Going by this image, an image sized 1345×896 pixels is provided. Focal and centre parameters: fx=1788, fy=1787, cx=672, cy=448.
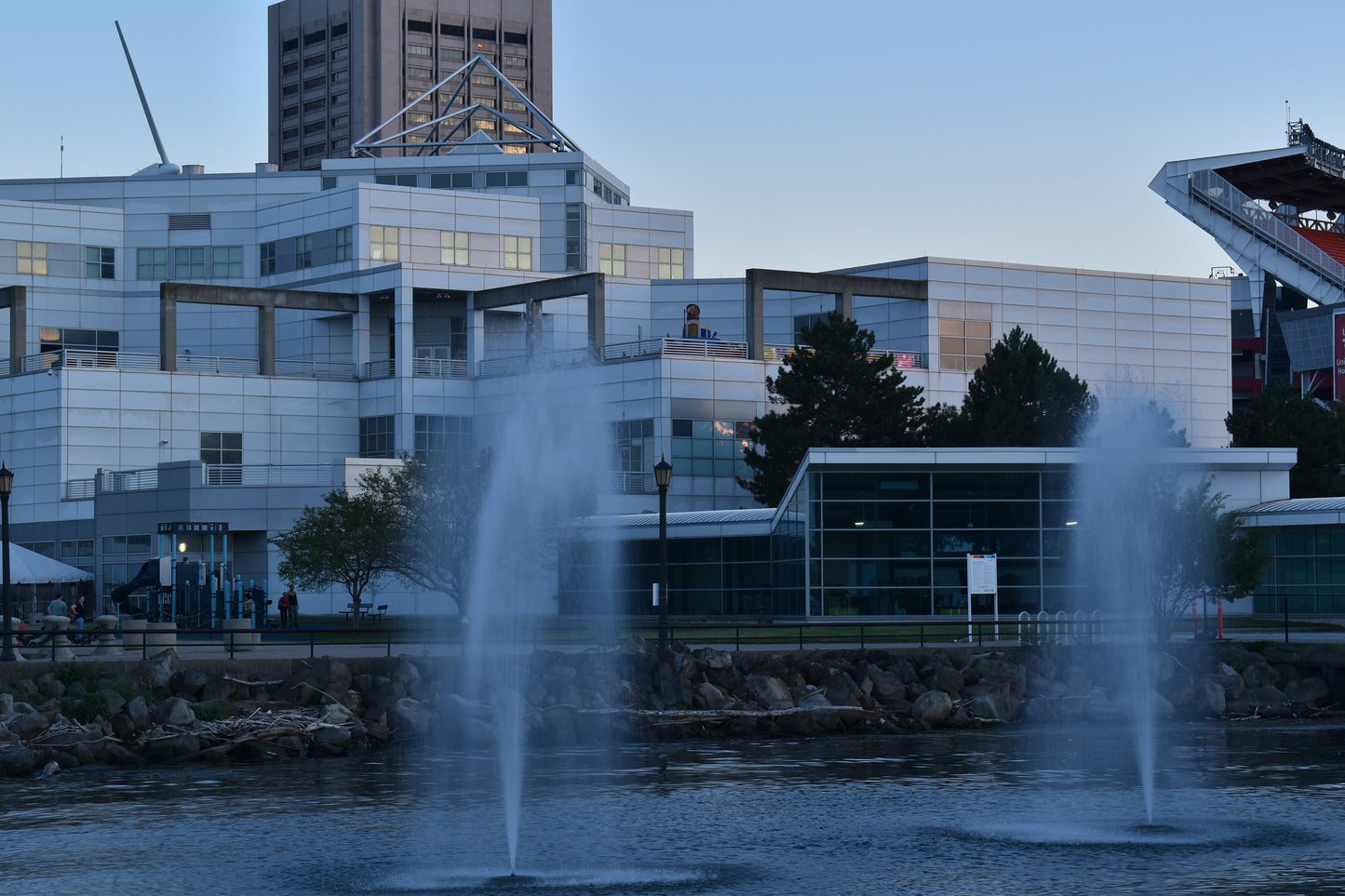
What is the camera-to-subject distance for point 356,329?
300 ft

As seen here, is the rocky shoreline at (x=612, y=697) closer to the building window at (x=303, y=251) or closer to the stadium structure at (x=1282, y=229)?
the building window at (x=303, y=251)

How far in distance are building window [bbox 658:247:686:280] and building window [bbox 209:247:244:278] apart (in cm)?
2447

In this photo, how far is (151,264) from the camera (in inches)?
4045

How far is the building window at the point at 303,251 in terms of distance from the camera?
98562 millimetres

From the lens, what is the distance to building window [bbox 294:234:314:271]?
3880 inches

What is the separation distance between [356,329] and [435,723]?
191 feet

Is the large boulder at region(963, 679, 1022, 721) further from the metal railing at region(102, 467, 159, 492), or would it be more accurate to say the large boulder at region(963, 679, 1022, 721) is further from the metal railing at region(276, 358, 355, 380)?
the metal railing at region(276, 358, 355, 380)

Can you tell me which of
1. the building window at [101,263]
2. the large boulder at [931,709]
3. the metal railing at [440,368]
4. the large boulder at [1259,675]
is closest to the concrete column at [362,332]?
the metal railing at [440,368]

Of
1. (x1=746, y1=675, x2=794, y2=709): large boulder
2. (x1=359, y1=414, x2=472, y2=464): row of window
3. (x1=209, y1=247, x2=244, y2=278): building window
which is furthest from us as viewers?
(x1=209, y1=247, x2=244, y2=278): building window

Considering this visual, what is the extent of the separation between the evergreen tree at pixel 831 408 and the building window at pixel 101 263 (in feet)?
160

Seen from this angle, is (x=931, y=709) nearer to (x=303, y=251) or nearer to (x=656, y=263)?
(x=303, y=251)

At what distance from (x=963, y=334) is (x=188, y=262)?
147 feet

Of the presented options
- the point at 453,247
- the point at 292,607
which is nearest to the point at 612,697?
the point at 292,607

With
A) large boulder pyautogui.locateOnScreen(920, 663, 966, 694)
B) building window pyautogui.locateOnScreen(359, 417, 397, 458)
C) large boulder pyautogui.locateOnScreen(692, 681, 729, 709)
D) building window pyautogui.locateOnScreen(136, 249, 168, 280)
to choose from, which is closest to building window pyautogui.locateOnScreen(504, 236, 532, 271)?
building window pyautogui.locateOnScreen(359, 417, 397, 458)
